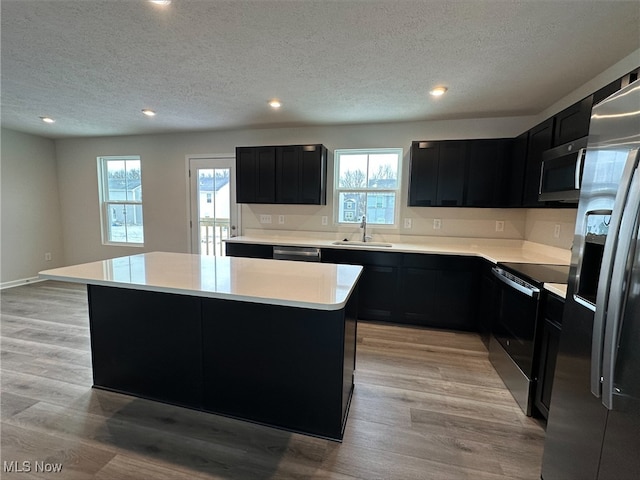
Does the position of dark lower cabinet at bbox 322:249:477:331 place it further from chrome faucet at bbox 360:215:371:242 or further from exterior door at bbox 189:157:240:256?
exterior door at bbox 189:157:240:256

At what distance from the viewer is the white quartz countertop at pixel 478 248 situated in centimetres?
274

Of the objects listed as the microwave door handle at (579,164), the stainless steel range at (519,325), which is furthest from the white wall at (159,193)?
the microwave door handle at (579,164)

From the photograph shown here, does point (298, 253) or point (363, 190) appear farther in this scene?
point (363, 190)

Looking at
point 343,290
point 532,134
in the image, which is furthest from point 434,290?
point 343,290

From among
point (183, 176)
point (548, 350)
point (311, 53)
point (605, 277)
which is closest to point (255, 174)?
point (183, 176)

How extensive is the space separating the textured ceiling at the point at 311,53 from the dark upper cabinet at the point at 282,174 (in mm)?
523

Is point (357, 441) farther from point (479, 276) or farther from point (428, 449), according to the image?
point (479, 276)

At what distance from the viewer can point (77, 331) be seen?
9.79 ft

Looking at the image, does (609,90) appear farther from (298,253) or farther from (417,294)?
(298,253)

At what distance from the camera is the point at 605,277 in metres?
0.97

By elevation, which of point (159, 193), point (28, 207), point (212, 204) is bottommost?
point (28, 207)

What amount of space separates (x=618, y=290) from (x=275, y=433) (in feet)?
5.71

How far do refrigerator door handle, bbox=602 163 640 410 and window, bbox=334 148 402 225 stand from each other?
2927 mm

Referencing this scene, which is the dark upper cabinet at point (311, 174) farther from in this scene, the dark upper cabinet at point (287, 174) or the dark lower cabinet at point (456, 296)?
the dark lower cabinet at point (456, 296)
